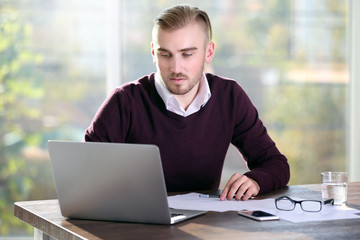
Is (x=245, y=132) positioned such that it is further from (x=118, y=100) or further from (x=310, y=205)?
(x=310, y=205)

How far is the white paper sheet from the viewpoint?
1691 mm

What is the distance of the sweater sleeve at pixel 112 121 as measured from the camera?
2.23 metres

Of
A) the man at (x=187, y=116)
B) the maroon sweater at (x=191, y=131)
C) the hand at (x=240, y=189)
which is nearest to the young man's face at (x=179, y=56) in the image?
the man at (x=187, y=116)

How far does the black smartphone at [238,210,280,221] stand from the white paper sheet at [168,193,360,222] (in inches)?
1.3

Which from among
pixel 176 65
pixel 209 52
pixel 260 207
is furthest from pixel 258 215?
pixel 209 52

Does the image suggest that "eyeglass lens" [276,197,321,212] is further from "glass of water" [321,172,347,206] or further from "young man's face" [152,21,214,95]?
"young man's face" [152,21,214,95]

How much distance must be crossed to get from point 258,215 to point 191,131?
73 centimetres

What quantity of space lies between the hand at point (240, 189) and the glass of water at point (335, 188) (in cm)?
21

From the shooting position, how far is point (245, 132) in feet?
8.04

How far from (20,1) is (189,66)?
183cm

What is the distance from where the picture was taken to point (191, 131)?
2.36 meters

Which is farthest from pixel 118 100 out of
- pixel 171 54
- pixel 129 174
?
pixel 129 174

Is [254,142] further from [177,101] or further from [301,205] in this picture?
[301,205]

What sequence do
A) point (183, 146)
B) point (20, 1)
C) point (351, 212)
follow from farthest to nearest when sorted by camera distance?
point (20, 1) → point (183, 146) → point (351, 212)
